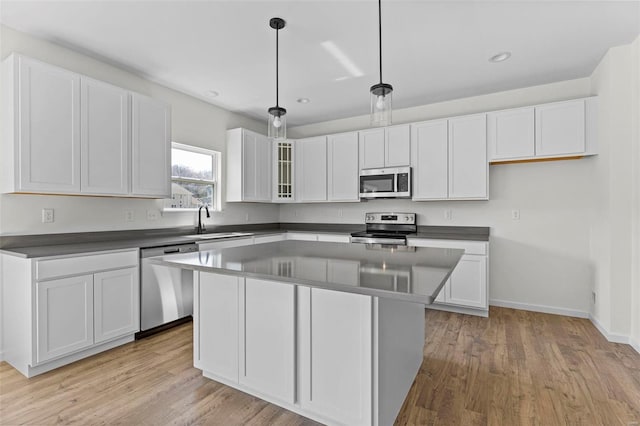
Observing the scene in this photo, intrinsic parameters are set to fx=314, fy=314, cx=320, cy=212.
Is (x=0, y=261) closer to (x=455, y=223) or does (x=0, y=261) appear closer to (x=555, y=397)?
(x=555, y=397)

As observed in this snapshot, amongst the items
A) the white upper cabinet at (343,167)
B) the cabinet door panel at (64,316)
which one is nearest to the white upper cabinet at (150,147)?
the cabinet door panel at (64,316)

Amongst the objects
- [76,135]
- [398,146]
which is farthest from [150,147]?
[398,146]

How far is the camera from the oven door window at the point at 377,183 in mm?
4117

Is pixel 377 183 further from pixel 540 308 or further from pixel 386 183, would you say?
pixel 540 308

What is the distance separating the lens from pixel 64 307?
233 centimetres

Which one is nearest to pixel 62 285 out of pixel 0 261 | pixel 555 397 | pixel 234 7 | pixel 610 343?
pixel 0 261

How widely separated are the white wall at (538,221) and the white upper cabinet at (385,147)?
2.31 feet

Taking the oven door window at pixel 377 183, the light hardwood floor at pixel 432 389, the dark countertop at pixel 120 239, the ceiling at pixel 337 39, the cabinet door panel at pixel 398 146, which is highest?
the ceiling at pixel 337 39

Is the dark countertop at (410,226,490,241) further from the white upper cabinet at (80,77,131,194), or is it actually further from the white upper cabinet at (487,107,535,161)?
the white upper cabinet at (80,77,131,194)

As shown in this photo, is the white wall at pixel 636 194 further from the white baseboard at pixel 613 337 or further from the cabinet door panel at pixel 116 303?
the cabinet door panel at pixel 116 303

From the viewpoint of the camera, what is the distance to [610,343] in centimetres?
280

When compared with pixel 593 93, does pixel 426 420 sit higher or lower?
lower

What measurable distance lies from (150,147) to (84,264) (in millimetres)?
1264

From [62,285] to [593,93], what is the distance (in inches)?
205
